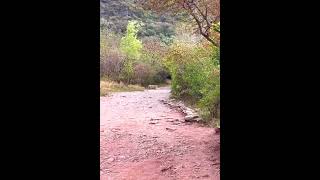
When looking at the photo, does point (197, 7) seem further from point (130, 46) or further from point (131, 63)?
point (130, 46)

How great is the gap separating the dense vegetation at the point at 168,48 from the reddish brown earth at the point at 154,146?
101 centimetres

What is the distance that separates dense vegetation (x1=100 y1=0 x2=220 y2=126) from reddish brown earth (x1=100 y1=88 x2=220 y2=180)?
1.01m

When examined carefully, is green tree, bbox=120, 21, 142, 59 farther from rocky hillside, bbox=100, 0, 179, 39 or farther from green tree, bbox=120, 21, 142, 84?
rocky hillside, bbox=100, 0, 179, 39

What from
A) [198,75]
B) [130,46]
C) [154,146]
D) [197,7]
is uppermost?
[197,7]

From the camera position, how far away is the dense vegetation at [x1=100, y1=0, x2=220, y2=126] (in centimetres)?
939

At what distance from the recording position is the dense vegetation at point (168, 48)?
9.39m

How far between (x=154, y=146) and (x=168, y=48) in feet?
26.9

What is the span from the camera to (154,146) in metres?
8.20

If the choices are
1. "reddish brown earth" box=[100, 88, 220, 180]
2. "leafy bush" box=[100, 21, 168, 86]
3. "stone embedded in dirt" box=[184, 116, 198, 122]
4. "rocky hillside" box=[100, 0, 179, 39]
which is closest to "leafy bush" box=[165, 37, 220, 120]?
"stone embedded in dirt" box=[184, 116, 198, 122]

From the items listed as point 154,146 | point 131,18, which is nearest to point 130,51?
point 131,18
